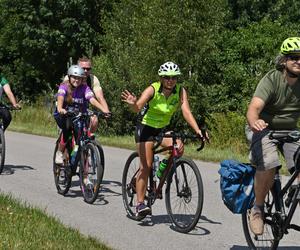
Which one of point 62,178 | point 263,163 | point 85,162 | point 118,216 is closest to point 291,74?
point 263,163

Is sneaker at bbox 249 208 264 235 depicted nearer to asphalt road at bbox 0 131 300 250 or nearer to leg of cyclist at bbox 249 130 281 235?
leg of cyclist at bbox 249 130 281 235

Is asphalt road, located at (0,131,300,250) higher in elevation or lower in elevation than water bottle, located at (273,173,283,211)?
lower

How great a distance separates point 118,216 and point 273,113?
3.03 metres

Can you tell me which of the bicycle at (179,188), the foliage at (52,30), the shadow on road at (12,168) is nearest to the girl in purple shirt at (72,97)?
the bicycle at (179,188)

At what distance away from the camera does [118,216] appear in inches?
310

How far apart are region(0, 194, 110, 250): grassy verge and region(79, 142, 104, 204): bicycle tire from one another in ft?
4.32

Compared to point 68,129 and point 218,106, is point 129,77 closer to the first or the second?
point 218,106

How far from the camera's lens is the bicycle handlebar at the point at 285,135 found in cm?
528

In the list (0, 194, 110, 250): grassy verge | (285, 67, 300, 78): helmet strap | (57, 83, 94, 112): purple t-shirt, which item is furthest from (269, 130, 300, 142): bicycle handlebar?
(57, 83, 94, 112): purple t-shirt

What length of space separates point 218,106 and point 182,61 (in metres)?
2.46

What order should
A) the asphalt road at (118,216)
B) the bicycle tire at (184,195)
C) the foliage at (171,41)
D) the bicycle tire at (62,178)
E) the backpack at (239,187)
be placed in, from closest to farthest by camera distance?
the backpack at (239,187), the asphalt road at (118,216), the bicycle tire at (184,195), the bicycle tire at (62,178), the foliage at (171,41)

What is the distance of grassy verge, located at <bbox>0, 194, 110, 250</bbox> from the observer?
19.0 ft

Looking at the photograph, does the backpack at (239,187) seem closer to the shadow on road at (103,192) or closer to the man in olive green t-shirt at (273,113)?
the man in olive green t-shirt at (273,113)

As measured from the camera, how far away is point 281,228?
5492 mm
